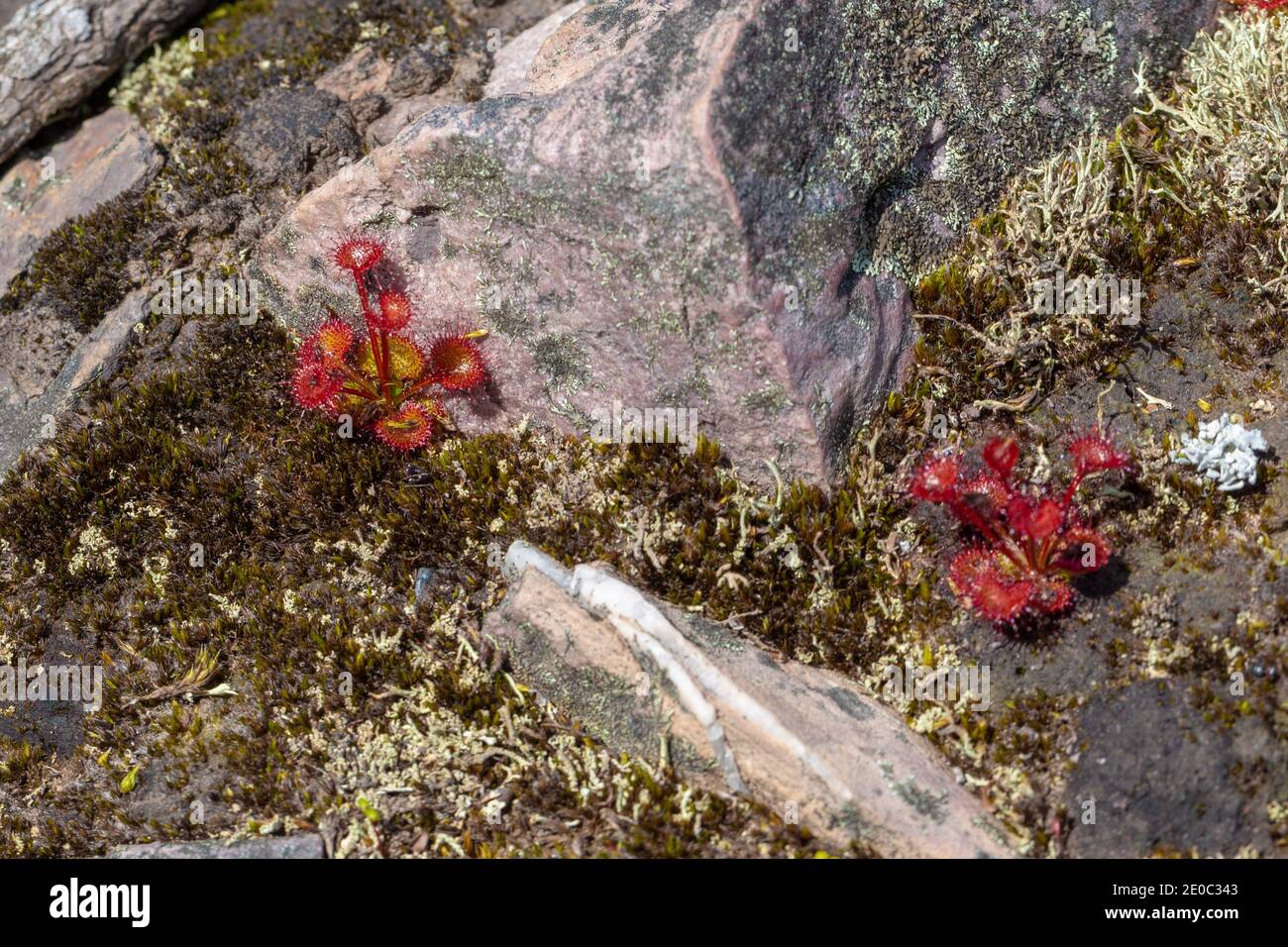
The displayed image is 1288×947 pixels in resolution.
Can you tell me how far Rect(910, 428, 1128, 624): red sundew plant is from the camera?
4848mm

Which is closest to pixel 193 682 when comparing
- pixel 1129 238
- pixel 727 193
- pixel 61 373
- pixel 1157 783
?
pixel 61 373

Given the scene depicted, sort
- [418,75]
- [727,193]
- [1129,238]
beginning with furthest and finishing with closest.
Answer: [418,75] < [1129,238] < [727,193]

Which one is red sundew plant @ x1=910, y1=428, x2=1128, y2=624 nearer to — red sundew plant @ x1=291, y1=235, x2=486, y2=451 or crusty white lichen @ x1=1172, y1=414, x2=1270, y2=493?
crusty white lichen @ x1=1172, y1=414, x2=1270, y2=493

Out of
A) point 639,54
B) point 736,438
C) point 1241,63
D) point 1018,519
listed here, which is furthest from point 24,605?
point 1241,63

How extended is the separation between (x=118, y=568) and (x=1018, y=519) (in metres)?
4.82

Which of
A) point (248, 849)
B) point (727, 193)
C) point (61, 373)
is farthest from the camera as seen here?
point (61, 373)

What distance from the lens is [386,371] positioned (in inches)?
232

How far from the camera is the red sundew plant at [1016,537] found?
485 cm

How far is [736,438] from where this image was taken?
18.1 ft

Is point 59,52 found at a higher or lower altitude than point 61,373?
higher

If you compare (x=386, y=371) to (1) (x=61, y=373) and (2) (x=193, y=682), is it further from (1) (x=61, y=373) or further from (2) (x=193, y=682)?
(1) (x=61, y=373)

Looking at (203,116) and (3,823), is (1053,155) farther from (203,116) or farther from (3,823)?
(3,823)

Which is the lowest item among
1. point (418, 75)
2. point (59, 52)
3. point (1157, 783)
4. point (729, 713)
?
point (1157, 783)

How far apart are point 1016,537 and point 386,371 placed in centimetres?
345
